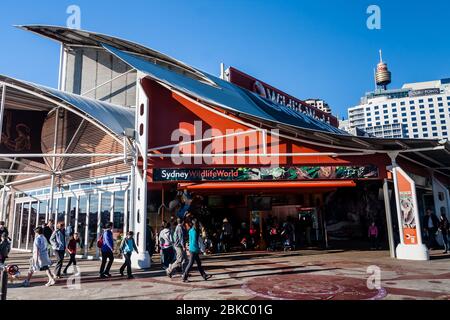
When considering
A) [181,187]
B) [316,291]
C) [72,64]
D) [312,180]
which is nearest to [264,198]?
[312,180]

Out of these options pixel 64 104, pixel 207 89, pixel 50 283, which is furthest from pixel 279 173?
pixel 64 104

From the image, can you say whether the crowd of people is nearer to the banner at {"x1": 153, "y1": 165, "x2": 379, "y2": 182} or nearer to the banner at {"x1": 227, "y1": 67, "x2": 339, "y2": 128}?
the banner at {"x1": 153, "y1": 165, "x2": 379, "y2": 182}

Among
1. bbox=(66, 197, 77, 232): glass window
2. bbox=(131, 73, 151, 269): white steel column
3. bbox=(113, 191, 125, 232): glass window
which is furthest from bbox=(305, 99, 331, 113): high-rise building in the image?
bbox=(131, 73, 151, 269): white steel column

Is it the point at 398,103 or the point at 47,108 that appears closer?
the point at 47,108

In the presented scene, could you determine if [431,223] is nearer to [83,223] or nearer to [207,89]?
[207,89]

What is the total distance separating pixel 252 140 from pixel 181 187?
3634 millimetres

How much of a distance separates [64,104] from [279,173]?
33.4 feet

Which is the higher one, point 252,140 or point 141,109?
point 141,109

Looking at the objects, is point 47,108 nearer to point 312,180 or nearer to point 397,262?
point 312,180

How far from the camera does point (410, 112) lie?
151875 millimetres

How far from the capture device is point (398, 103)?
154250 millimetres

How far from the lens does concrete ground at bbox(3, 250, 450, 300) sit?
24.5 ft

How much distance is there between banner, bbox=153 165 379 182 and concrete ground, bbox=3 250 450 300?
142 inches

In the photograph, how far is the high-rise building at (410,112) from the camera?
483 feet
